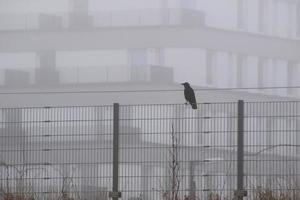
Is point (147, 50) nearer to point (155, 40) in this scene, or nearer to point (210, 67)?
point (155, 40)

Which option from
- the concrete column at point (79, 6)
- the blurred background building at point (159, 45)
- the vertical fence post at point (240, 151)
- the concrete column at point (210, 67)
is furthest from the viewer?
the concrete column at point (79, 6)

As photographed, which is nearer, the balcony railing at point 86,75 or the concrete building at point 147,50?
the concrete building at point 147,50

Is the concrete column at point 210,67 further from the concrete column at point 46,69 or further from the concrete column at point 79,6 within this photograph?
the concrete column at point 79,6

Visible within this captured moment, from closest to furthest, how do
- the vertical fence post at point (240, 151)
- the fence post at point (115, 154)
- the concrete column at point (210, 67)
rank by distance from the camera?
the vertical fence post at point (240, 151), the fence post at point (115, 154), the concrete column at point (210, 67)

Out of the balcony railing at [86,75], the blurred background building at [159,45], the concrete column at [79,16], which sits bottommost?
the balcony railing at [86,75]

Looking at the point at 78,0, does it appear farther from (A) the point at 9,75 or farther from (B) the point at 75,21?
(A) the point at 9,75

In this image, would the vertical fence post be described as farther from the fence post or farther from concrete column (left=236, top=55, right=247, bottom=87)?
concrete column (left=236, top=55, right=247, bottom=87)

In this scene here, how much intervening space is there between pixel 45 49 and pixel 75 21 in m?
1.21

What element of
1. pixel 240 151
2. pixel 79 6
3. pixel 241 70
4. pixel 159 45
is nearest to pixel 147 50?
pixel 159 45

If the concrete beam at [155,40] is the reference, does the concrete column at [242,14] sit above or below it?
above

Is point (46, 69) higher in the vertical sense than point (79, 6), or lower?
lower

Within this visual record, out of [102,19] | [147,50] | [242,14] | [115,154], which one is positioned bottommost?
[115,154]

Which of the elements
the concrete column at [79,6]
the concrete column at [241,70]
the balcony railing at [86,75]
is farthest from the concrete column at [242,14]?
the concrete column at [79,6]

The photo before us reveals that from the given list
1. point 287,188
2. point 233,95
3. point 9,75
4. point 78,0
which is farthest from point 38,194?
point 78,0
